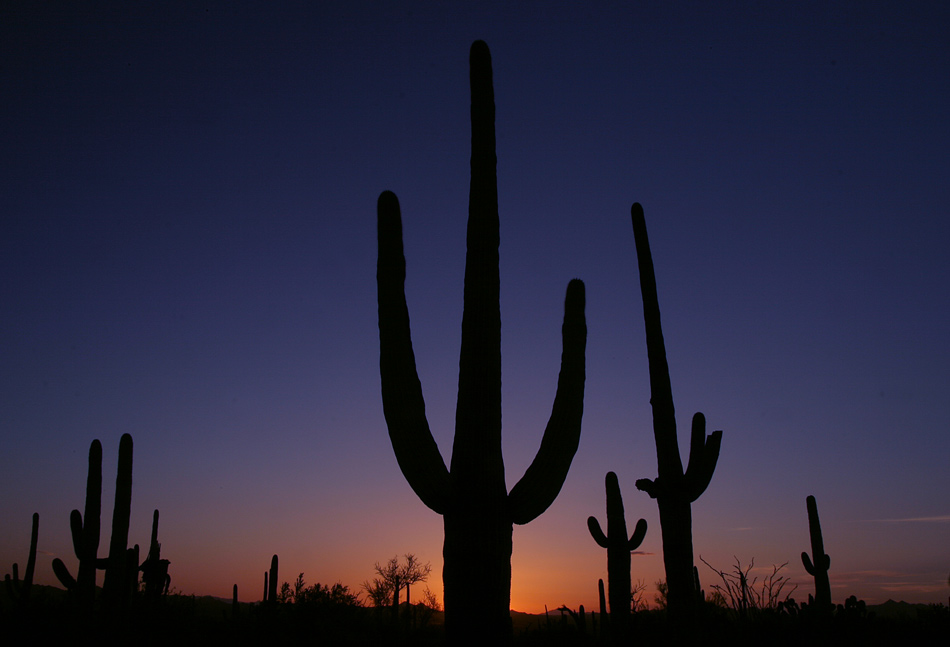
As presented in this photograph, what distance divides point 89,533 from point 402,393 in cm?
1074

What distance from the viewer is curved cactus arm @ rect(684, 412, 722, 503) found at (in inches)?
380

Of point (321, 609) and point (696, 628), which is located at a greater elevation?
point (696, 628)

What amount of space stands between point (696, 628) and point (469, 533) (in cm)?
387

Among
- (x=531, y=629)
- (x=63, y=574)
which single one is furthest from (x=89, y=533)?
(x=531, y=629)

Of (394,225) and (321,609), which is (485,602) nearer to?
(394,225)

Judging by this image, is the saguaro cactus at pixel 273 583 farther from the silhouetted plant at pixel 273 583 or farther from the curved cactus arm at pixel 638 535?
the curved cactus arm at pixel 638 535

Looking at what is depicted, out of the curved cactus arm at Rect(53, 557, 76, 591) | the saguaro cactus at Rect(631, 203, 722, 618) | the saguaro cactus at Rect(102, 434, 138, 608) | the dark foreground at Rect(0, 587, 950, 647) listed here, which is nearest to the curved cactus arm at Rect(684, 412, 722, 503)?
the saguaro cactus at Rect(631, 203, 722, 618)

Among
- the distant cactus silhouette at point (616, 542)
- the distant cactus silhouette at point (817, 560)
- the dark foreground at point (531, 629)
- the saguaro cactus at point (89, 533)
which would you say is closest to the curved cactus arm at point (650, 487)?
the dark foreground at point (531, 629)

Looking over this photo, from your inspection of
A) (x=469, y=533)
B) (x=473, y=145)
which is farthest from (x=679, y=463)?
(x=473, y=145)

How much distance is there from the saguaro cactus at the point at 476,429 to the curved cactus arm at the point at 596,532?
22.4 feet

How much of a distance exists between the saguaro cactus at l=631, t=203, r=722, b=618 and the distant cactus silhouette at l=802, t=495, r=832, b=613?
28.9 ft

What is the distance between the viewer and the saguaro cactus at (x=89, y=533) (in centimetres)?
1351

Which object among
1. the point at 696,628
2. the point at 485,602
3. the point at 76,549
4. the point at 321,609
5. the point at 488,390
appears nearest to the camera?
the point at 485,602

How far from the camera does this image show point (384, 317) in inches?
272
